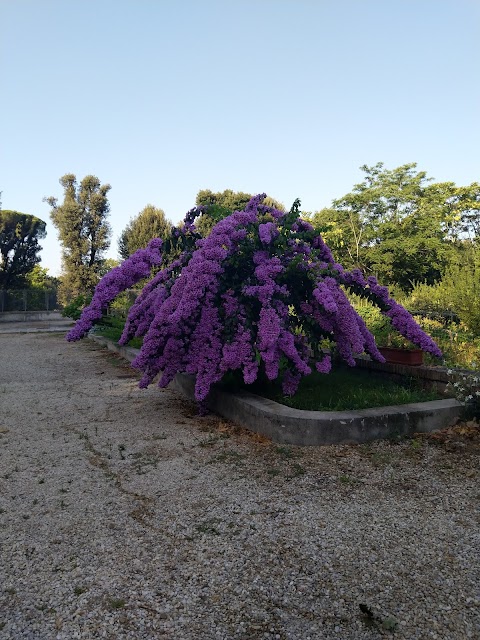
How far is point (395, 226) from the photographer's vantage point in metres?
29.1

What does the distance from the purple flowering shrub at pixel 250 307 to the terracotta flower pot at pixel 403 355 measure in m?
0.63

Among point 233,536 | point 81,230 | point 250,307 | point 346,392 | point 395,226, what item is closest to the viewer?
point 233,536

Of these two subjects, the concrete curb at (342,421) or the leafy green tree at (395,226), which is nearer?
the concrete curb at (342,421)

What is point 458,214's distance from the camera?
31.4 metres

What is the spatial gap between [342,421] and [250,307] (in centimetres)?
142

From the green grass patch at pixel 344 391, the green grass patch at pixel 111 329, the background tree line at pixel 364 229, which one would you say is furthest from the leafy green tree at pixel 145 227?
the green grass patch at pixel 344 391

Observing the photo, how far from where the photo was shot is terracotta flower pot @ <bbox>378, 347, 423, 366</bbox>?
595 centimetres

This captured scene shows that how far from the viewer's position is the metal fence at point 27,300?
28781mm

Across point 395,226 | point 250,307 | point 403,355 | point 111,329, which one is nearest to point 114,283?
point 250,307

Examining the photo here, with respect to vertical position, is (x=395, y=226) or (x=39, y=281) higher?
(x=395, y=226)

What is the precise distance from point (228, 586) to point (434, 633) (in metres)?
0.90

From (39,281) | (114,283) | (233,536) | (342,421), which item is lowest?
(233,536)

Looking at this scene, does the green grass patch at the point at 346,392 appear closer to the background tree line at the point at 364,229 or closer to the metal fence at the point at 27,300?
the background tree line at the point at 364,229

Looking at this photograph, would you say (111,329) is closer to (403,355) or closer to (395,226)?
(403,355)
